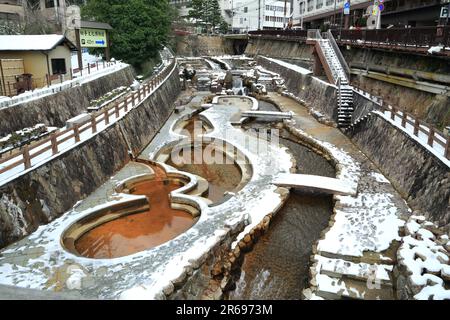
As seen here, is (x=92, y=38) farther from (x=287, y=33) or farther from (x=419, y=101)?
(x=287, y=33)

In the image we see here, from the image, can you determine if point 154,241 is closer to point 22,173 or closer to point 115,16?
point 22,173

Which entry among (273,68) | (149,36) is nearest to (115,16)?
(149,36)

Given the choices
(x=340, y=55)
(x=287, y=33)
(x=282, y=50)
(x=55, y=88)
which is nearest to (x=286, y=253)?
(x=55, y=88)

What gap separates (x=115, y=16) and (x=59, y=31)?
751 cm

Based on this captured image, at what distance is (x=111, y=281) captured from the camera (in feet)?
29.9

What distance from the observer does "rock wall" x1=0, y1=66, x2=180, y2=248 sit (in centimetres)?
1080

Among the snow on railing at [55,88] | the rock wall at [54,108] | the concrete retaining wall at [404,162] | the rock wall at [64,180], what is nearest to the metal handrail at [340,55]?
the concrete retaining wall at [404,162]

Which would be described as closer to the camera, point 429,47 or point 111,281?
point 111,281

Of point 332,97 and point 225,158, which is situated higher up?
point 332,97

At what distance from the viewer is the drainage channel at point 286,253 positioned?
10.0 metres

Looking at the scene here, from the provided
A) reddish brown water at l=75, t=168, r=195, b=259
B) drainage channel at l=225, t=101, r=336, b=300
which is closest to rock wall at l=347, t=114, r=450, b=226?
drainage channel at l=225, t=101, r=336, b=300

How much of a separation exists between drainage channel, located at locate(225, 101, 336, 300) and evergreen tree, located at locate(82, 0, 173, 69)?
27985 mm

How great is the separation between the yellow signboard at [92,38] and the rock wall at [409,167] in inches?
939

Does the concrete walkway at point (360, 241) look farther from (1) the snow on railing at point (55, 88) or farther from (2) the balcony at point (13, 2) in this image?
(2) the balcony at point (13, 2)
